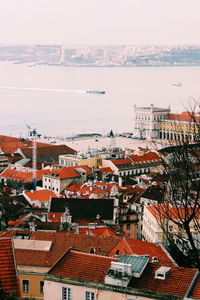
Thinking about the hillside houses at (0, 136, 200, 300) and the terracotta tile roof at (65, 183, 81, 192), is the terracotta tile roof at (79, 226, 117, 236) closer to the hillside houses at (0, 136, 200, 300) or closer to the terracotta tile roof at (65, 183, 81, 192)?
the hillside houses at (0, 136, 200, 300)

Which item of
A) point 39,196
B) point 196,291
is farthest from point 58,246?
point 39,196

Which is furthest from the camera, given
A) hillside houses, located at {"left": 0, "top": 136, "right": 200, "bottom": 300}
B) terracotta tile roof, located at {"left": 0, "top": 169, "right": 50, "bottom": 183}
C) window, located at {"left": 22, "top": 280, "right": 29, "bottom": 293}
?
terracotta tile roof, located at {"left": 0, "top": 169, "right": 50, "bottom": 183}

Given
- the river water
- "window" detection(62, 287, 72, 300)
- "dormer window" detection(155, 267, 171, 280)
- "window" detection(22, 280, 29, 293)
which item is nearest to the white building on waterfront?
the river water

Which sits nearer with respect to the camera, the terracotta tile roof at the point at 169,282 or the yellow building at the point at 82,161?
the terracotta tile roof at the point at 169,282

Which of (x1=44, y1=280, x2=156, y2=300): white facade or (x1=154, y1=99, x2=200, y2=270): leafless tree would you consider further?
(x1=44, y1=280, x2=156, y2=300): white facade

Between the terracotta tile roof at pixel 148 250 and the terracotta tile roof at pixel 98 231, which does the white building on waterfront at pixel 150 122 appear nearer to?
the terracotta tile roof at pixel 98 231

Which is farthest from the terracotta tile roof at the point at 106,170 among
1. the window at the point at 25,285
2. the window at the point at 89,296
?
the window at the point at 89,296

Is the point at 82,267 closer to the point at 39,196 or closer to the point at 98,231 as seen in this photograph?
→ the point at 98,231
